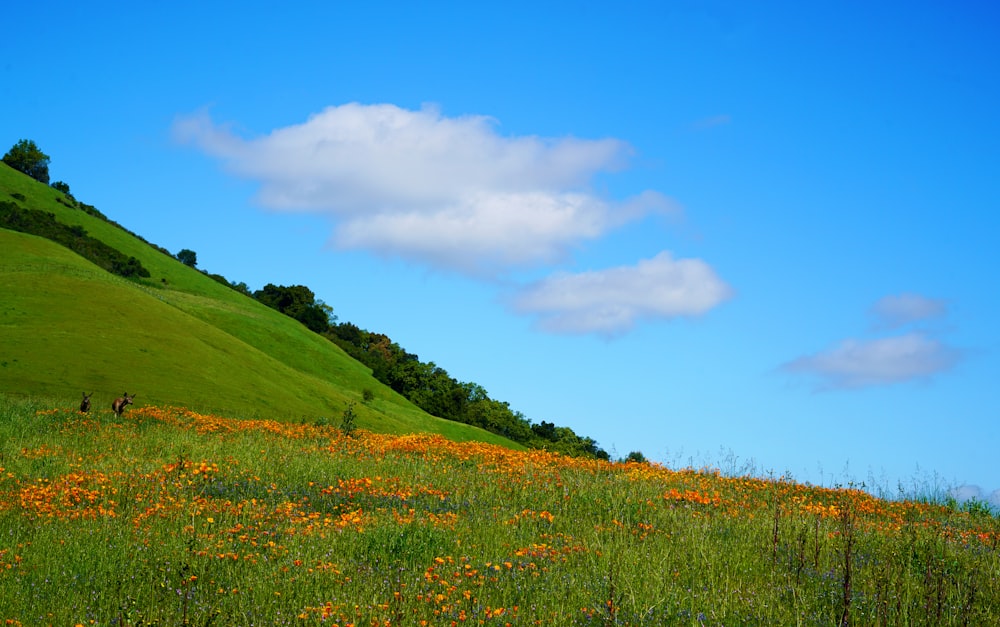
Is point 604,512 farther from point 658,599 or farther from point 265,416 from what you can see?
point 265,416

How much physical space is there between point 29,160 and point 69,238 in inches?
2088

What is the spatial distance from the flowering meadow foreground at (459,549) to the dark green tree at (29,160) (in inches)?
5294

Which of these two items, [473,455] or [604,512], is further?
[473,455]

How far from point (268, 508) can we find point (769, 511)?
9.22 meters

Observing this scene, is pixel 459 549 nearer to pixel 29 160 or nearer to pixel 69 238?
pixel 69 238

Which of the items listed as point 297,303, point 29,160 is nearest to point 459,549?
point 297,303

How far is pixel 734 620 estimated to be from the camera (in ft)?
24.0

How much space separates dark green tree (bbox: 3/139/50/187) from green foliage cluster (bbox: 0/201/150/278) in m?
45.3

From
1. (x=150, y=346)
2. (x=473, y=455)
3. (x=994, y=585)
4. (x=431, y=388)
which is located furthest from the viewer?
(x=431, y=388)

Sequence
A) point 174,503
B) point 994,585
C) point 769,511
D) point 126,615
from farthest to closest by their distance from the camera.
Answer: point 769,511 → point 174,503 → point 994,585 → point 126,615

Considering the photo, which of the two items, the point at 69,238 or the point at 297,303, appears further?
the point at 297,303

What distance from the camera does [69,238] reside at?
87.4 m

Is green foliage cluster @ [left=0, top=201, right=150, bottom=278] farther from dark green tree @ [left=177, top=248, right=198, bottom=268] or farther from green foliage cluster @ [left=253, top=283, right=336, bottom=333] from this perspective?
dark green tree @ [left=177, top=248, right=198, bottom=268]

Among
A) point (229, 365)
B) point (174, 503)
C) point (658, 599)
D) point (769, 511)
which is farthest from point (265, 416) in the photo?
point (658, 599)
